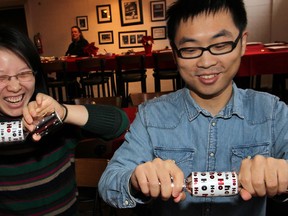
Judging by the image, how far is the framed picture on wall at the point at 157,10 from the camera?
8.39 meters

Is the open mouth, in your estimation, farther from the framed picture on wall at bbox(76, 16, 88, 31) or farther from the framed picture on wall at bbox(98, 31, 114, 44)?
the framed picture on wall at bbox(76, 16, 88, 31)

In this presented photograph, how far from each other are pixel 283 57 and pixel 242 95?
3.71 meters

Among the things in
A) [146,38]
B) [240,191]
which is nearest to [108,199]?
[240,191]

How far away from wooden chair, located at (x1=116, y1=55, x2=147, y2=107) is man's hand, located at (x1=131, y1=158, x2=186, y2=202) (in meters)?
4.65

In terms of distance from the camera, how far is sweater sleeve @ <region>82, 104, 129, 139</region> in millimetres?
1361

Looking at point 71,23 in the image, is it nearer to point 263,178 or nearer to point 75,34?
point 75,34

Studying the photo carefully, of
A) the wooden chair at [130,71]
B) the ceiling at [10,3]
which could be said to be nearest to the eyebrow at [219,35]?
the wooden chair at [130,71]

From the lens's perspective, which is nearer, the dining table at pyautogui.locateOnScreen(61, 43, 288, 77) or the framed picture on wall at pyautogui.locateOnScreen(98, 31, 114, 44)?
the dining table at pyautogui.locateOnScreen(61, 43, 288, 77)

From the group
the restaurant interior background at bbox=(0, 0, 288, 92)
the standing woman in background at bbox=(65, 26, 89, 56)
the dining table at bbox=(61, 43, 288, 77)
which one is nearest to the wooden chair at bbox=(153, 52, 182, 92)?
the dining table at bbox=(61, 43, 288, 77)

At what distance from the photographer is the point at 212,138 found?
1170 millimetres

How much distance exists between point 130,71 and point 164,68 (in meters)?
0.79

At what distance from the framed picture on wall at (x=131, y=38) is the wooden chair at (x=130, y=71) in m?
2.66

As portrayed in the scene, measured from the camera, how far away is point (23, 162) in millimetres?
1393

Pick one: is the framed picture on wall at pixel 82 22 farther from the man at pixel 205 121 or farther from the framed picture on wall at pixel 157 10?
the man at pixel 205 121
